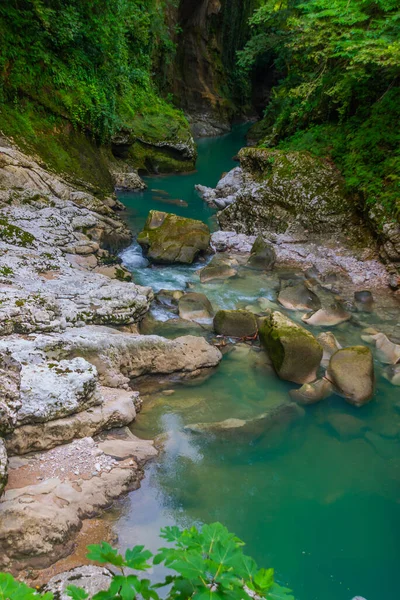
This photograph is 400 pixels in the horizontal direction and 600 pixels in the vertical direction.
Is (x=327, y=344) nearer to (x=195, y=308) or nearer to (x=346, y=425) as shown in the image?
(x=346, y=425)

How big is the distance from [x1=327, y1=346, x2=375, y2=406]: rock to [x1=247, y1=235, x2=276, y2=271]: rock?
4.06m

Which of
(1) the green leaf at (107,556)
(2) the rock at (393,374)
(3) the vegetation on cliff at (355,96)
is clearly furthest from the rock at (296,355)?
(3) the vegetation on cliff at (355,96)

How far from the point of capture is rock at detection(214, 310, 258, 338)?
266 inches

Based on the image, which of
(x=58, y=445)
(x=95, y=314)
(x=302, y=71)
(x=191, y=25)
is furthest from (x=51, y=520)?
(x=191, y=25)

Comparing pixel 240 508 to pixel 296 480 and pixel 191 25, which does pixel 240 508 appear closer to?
pixel 296 480

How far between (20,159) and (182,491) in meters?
8.76

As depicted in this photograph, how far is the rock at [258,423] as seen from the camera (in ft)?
16.0

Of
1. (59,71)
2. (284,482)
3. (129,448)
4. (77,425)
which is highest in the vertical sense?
(59,71)

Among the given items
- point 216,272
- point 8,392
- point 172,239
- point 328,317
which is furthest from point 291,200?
point 8,392

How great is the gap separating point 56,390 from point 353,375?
3952 millimetres

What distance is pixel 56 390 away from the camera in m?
4.10

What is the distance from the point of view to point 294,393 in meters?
5.57

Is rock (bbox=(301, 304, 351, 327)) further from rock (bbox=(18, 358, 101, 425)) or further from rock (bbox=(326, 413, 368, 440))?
rock (bbox=(18, 358, 101, 425))

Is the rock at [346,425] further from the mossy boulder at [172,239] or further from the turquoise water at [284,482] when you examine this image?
the mossy boulder at [172,239]
